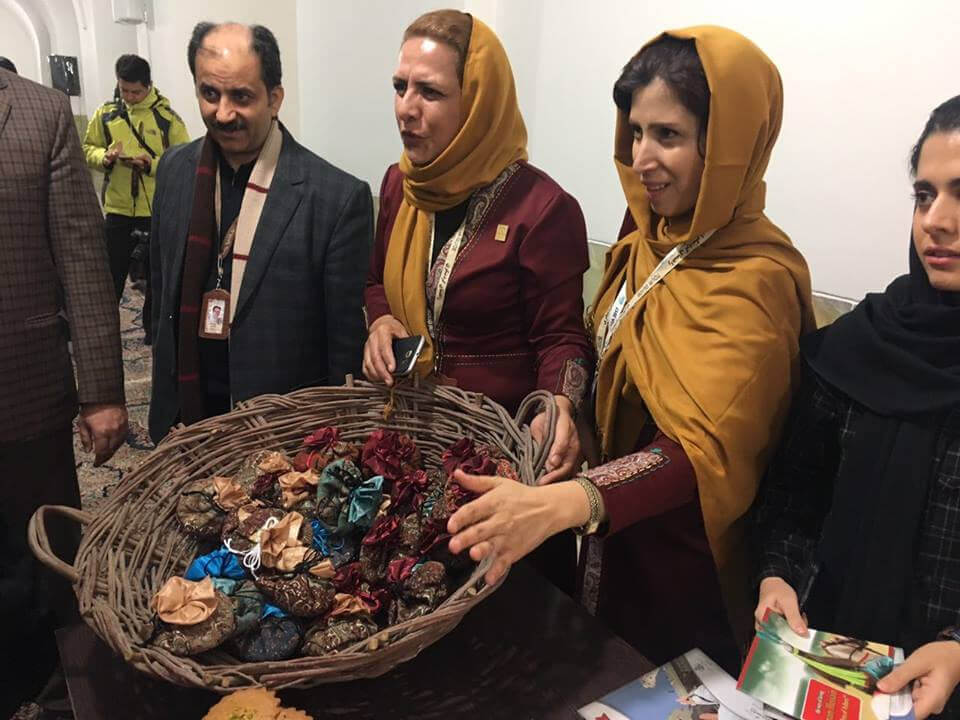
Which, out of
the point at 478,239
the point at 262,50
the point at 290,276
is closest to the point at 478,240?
the point at 478,239

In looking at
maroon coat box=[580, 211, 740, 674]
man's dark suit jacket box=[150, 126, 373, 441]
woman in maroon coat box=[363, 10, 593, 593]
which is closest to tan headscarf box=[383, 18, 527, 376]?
woman in maroon coat box=[363, 10, 593, 593]

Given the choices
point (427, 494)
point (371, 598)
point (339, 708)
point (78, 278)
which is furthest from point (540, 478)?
point (78, 278)

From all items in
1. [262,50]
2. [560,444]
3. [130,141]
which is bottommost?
[560,444]

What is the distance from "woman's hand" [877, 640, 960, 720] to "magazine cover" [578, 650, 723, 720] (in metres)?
0.18

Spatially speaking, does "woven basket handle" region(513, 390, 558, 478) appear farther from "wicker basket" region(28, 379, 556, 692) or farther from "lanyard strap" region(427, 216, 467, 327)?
"lanyard strap" region(427, 216, 467, 327)

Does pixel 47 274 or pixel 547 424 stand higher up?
pixel 47 274

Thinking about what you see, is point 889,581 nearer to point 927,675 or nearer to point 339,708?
point 927,675

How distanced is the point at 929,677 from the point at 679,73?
81 centimetres

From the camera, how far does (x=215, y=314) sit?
1604 mm

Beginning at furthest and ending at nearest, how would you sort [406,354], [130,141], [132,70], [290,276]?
[130,141] < [132,70] < [290,276] < [406,354]

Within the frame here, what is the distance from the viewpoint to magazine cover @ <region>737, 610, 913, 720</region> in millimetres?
699

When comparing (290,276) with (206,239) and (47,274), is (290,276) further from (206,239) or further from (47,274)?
(47,274)

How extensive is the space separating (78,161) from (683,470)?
1.23 meters

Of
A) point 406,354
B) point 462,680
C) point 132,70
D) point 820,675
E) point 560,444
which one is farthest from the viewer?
point 132,70
